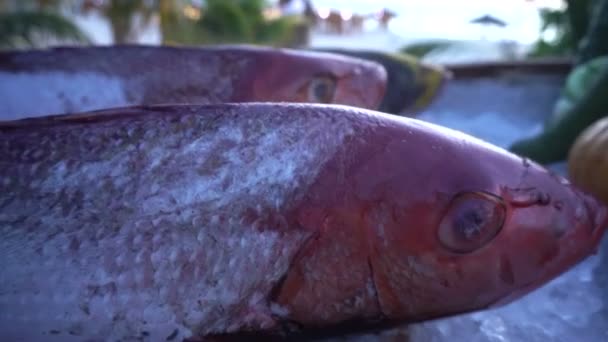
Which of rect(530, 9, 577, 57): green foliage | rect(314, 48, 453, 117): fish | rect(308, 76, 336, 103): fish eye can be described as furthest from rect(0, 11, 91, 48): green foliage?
rect(308, 76, 336, 103): fish eye

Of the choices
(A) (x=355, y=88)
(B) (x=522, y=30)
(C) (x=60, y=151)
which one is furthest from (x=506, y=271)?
(B) (x=522, y=30)

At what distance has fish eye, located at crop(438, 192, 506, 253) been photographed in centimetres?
50

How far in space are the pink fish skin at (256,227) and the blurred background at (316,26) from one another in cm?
192

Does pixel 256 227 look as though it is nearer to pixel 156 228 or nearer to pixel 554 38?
pixel 156 228

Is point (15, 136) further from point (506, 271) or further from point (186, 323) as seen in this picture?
point (506, 271)

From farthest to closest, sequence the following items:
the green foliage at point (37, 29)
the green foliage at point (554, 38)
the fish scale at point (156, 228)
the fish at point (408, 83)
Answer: the green foliage at point (37, 29) → the green foliage at point (554, 38) → the fish at point (408, 83) → the fish scale at point (156, 228)

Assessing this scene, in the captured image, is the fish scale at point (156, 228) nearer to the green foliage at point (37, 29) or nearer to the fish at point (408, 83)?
the fish at point (408, 83)

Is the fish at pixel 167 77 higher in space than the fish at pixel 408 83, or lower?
higher

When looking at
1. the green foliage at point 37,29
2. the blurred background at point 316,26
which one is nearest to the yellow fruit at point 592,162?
the blurred background at point 316,26

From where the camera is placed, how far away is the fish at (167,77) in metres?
0.84

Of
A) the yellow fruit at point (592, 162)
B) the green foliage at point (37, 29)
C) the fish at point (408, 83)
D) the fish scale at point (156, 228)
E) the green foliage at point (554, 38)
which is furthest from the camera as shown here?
the green foliage at point (37, 29)

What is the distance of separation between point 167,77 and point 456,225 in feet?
1.75

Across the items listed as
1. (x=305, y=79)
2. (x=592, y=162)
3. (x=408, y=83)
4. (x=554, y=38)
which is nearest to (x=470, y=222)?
(x=305, y=79)

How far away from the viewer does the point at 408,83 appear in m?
1.48
